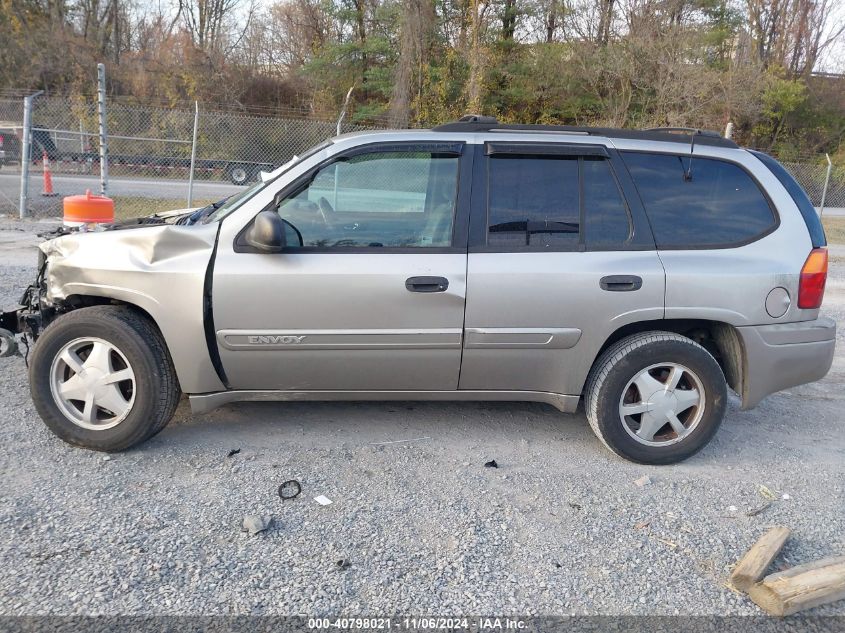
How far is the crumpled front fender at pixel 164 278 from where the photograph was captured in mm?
3547

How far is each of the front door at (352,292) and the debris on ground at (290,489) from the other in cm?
56

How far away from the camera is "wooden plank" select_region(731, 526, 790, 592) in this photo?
2.74m

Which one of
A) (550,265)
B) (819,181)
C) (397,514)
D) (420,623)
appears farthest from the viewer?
(819,181)

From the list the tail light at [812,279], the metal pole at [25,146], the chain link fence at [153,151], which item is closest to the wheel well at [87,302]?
the tail light at [812,279]

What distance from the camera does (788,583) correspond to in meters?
2.65

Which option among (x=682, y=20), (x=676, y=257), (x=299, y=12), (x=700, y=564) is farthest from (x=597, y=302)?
(x=299, y=12)

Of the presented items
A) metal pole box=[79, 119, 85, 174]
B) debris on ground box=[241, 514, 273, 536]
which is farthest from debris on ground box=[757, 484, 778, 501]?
metal pole box=[79, 119, 85, 174]

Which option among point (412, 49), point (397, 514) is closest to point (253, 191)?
point (397, 514)

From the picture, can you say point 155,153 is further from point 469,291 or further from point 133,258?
point 469,291

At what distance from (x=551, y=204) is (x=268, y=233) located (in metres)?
1.57

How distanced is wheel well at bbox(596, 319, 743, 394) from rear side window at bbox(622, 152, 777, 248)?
47 centimetres

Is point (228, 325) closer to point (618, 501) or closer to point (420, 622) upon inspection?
point (420, 622)

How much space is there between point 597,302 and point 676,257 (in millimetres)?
532

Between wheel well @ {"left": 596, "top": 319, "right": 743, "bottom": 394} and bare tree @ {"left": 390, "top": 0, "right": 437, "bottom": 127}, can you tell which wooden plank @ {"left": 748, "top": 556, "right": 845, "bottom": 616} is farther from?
bare tree @ {"left": 390, "top": 0, "right": 437, "bottom": 127}
